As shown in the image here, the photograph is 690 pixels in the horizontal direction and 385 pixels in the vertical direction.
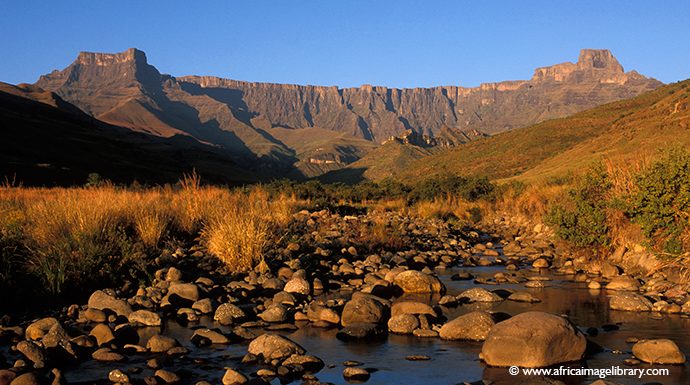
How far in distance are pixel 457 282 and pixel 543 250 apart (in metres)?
4.94

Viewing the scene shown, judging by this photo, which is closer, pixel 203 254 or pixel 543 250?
pixel 203 254

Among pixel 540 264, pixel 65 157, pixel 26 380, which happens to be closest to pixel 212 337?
pixel 26 380

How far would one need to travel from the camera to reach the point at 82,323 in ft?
28.4

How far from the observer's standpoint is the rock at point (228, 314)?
29.2 feet

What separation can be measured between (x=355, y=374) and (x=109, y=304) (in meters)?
4.39

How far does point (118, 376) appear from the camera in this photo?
6.36 meters

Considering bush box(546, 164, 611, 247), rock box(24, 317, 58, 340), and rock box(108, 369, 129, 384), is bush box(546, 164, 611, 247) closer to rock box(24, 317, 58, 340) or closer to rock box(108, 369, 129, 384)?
rock box(108, 369, 129, 384)

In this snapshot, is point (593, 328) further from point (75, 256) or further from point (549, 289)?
point (75, 256)

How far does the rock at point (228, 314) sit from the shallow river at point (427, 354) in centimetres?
19

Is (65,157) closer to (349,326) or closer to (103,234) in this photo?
(103,234)

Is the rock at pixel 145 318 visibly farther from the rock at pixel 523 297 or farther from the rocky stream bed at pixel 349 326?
the rock at pixel 523 297

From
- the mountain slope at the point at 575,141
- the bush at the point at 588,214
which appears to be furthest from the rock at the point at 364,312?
the mountain slope at the point at 575,141

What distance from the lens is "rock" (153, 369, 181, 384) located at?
6.34m

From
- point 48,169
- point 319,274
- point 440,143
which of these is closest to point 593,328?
point 319,274
